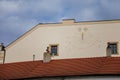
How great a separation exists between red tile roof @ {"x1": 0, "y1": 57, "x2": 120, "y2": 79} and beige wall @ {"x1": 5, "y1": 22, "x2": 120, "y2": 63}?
10.7 feet

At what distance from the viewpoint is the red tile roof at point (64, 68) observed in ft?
128

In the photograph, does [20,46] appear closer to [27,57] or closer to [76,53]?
[27,57]

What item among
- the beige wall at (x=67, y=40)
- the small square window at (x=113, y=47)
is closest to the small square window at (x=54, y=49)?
the beige wall at (x=67, y=40)

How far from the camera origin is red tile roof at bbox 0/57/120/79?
39.0 m

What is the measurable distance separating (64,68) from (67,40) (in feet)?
23.3

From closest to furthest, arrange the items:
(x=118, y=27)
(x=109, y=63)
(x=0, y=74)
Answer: (x=109, y=63), (x=0, y=74), (x=118, y=27)

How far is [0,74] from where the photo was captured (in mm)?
42781

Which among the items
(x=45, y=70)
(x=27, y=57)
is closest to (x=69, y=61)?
(x=45, y=70)

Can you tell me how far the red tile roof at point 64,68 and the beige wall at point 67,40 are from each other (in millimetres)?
3262

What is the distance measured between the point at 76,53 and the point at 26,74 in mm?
7710

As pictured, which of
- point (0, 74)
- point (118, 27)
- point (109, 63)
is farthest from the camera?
point (118, 27)

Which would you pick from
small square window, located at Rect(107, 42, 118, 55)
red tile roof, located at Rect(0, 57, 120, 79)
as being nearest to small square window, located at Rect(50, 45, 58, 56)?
red tile roof, located at Rect(0, 57, 120, 79)

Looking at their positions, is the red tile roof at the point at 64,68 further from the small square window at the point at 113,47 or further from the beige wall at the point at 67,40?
the small square window at the point at 113,47

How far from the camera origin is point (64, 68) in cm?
4075
